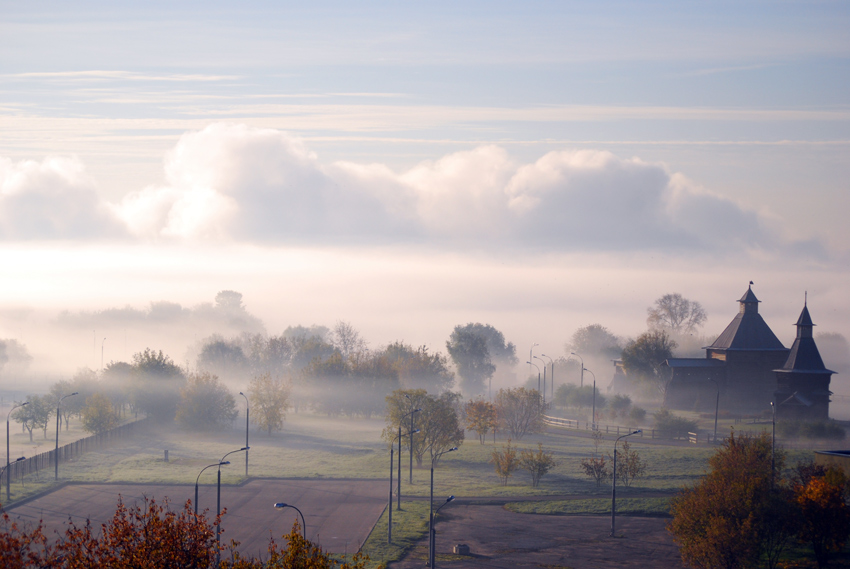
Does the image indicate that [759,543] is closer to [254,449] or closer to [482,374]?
[254,449]

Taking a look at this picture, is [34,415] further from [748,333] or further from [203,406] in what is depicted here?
[748,333]

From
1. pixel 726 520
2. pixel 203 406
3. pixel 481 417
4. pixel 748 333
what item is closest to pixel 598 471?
pixel 726 520

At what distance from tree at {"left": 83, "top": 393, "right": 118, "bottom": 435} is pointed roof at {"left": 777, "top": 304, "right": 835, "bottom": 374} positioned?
277 ft

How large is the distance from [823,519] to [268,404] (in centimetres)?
6962

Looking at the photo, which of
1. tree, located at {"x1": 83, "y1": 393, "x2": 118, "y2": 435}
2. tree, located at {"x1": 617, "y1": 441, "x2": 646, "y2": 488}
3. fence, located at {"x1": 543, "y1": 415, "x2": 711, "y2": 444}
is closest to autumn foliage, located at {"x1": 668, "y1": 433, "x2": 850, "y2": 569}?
tree, located at {"x1": 617, "y1": 441, "x2": 646, "y2": 488}

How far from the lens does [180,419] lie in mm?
98500

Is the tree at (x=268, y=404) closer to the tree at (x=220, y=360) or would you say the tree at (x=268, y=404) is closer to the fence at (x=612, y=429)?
the fence at (x=612, y=429)

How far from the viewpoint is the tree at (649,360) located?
12475 centimetres

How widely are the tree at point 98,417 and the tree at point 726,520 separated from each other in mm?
71020

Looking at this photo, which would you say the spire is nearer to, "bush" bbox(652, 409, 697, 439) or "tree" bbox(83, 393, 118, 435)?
"bush" bbox(652, 409, 697, 439)

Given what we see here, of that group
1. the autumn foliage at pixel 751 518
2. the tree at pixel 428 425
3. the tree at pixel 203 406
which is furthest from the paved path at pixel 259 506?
the tree at pixel 203 406

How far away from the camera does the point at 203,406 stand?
9838 cm

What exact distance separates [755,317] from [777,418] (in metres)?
22.0

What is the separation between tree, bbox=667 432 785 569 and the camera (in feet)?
125
